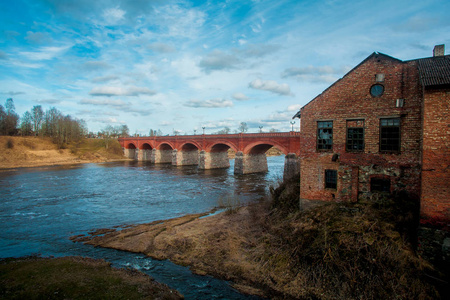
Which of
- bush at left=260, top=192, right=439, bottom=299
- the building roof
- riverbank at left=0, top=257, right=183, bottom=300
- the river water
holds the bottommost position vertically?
the river water

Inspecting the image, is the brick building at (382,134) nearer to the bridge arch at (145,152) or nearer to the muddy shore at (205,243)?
the muddy shore at (205,243)

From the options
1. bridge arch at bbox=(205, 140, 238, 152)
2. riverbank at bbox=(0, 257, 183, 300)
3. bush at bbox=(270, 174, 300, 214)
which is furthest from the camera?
bridge arch at bbox=(205, 140, 238, 152)

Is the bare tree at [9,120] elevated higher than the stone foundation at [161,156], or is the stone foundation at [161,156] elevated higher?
the bare tree at [9,120]

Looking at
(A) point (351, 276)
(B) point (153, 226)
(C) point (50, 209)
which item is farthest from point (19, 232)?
(A) point (351, 276)

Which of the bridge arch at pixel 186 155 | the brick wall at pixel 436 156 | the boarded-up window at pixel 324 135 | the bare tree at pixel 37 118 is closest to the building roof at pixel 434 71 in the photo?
the brick wall at pixel 436 156

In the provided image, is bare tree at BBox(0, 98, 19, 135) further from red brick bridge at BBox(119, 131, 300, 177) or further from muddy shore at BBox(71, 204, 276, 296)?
muddy shore at BBox(71, 204, 276, 296)

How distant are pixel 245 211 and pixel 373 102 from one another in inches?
439

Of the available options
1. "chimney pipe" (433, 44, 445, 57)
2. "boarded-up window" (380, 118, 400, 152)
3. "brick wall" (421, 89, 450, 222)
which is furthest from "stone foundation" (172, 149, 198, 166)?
"brick wall" (421, 89, 450, 222)

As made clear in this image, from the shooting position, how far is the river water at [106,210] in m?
11.7

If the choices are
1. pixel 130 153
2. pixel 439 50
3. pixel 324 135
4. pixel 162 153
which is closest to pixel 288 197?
pixel 324 135

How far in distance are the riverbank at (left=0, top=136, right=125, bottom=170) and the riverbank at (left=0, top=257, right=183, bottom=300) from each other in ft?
185

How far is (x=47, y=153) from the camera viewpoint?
6650 centimetres

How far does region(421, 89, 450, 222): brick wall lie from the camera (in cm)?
965

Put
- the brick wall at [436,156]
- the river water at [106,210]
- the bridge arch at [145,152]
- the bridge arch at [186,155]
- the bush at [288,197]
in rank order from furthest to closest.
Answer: the bridge arch at [145,152]
the bridge arch at [186,155]
the bush at [288,197]
the river water at [106,210]
the brick wall at [436,156]
